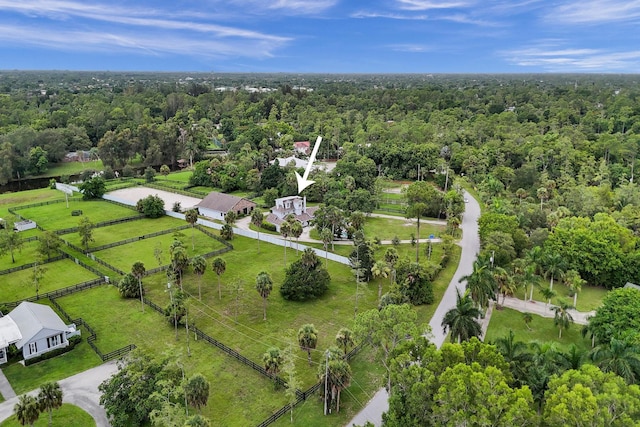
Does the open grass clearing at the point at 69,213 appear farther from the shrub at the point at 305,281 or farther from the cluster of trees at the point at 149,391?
the cluster of trees at the point at 149,391

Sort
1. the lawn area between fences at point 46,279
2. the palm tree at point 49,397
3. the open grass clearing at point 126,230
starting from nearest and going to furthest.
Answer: the palm tree at point 49,397, the lawn area between fences at point 46,279, the open grass clearing at point 126,230

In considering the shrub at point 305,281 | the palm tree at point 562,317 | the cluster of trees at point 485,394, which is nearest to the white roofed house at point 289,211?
the shrub at point 305,281

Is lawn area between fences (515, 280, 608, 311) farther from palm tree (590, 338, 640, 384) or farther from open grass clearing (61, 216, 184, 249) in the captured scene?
open grass clearing (61, 216, 184, 249)

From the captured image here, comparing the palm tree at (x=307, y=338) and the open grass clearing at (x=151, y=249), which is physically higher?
the palm tree at (x=307, y=338)

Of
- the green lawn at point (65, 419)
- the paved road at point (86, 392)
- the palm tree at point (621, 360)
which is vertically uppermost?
the palm tree at point (621, 360)

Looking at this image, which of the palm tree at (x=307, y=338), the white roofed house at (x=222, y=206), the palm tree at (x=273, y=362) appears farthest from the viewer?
the white roofed house at (x=222, y=206)

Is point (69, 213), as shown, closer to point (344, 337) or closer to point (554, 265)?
point (344, 337)
